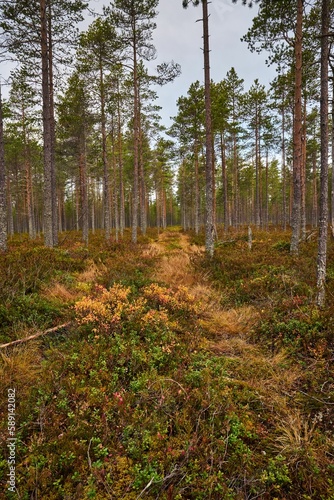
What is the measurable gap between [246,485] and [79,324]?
10.9ft

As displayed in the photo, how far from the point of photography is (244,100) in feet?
71.3

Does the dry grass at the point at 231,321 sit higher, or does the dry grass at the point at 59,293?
the dry grass at the point at 59,293

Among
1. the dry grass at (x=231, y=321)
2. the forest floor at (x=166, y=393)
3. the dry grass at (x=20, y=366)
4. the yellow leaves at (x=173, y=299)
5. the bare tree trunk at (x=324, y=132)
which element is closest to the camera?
the forest floor at (x=166, y=393)

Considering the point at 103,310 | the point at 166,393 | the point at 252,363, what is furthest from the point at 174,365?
the point at 103,310

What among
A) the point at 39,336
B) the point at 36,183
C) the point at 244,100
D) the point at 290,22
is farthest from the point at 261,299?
the point at 36,183

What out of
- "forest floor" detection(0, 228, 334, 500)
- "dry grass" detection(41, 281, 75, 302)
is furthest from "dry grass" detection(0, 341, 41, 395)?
"dry grass" detection(41, 281, 75, 302)

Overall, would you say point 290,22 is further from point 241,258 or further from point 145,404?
point 145,404

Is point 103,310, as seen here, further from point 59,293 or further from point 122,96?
point 122,96

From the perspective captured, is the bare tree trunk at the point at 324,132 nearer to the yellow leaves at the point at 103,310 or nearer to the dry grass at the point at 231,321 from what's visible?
the dry grass at the point at 231,321

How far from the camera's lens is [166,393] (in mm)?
3119

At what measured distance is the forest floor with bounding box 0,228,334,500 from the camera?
224 centimetres

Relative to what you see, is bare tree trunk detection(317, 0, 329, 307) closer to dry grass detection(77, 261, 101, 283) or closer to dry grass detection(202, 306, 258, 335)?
dry grass detection(202, 306, 258, 335)

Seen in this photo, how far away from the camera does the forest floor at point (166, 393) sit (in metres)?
2.24

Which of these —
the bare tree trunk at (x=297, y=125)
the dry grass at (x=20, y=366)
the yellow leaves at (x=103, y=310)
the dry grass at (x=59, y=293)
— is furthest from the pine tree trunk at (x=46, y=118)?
the bare tree trunk at (x=297, y=125)
